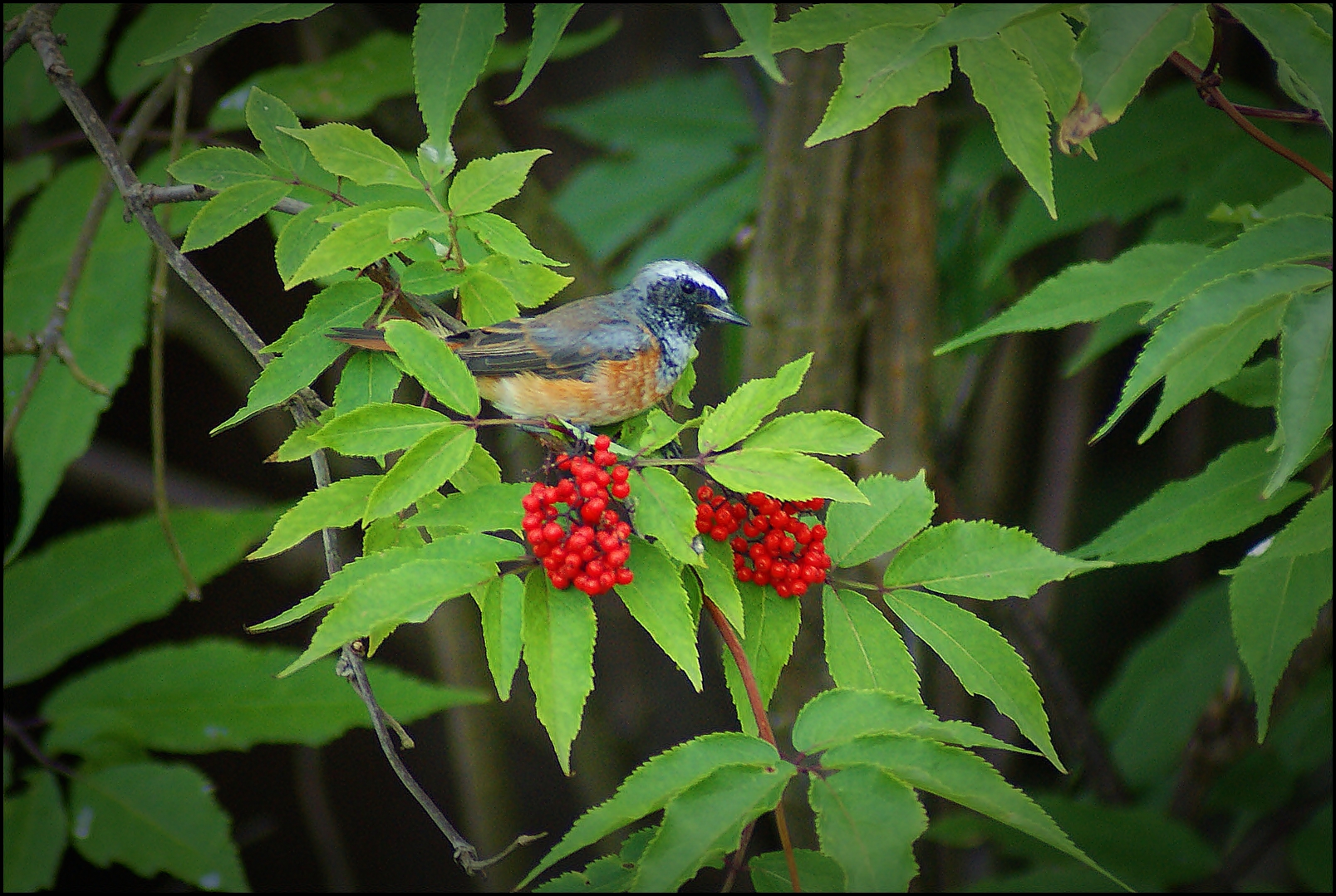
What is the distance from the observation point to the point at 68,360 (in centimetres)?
127

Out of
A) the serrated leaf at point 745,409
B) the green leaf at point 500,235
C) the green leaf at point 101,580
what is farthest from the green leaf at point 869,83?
the green leaf at point 101,580

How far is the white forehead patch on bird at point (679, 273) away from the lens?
4.60 feet

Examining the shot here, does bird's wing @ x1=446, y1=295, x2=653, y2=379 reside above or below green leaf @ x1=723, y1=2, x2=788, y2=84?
below

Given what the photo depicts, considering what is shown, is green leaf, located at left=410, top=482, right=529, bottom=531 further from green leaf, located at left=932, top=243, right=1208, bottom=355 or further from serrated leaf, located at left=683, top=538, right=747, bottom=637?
green leaf, located at left=932, top=243, right=1208, bottom=355

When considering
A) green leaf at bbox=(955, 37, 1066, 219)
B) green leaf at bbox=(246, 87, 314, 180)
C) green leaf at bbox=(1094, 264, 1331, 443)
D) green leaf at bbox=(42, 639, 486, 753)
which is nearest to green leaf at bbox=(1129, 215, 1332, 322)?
green leaf at bbox=(1094, 264, 1331, 443)

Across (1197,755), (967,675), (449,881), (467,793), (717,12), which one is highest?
(717,12)

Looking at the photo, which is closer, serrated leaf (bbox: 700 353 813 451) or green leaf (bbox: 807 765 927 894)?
green leaf (bbox: 807 765 927 894)

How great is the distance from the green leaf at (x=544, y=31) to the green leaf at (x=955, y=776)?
22.6 inches

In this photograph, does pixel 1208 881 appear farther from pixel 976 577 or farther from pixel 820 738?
pixel 820 738

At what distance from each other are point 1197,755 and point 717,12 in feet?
6.99

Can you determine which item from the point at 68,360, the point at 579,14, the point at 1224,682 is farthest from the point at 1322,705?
the point at 579,14

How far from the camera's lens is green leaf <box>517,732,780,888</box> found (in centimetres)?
70

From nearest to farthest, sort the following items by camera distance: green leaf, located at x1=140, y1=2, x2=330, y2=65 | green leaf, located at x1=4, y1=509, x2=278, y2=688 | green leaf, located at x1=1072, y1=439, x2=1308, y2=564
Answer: green leaf, located at x1=140, y1=2, x2=330, y2=65 → green leaf, located at x1=1072, y1=439, x2=1308, y2=564 → green leaf, located at x1=4, y1=509, x2=278, y2=688

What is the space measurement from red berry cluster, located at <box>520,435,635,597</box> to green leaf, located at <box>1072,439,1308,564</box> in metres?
0.51
